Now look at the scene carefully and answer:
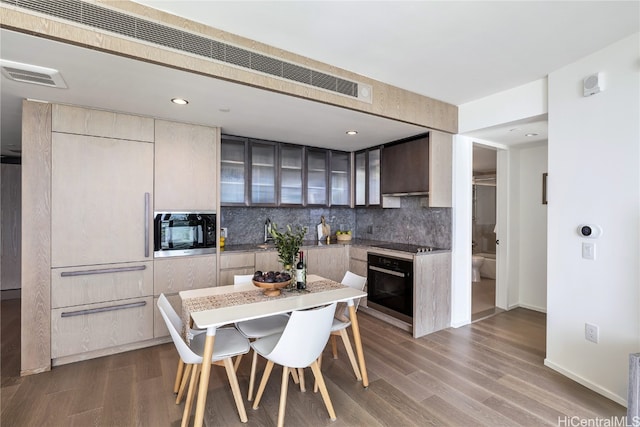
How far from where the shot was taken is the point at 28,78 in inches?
81.8

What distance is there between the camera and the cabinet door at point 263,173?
3.86 meters

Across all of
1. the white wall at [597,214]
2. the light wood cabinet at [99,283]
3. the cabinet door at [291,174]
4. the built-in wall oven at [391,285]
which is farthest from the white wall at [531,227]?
the light wood cabinet at [99,283]

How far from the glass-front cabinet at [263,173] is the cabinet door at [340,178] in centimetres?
97

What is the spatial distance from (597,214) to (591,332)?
0.88m

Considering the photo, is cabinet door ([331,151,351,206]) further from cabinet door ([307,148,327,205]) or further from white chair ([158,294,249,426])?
white chair ([158,294,249,426])

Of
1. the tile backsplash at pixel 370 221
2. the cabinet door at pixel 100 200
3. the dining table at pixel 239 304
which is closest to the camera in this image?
the dining table at pixel 239 304

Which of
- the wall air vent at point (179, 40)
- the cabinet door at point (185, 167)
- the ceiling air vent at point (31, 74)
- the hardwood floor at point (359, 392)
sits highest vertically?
the wall air vent at point (179, 40)

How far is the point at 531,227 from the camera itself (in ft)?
13.6

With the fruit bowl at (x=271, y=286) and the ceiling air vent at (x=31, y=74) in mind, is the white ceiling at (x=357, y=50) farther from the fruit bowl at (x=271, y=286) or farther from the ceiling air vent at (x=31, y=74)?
the fruit bowl at (x=271, y=286)

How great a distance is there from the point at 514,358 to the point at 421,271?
1.10 metres

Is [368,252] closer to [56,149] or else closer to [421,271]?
[421,271]

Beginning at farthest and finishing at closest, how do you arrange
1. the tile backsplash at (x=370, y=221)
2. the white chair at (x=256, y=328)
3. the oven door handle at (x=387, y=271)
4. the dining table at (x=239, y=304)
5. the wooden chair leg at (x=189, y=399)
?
the tile backsplash at (x=370, y=221)
the oven door handle at (x=387, y=271)
the white chair at (x=256, y=328)
the wooden chair leg at (x=189, y=399)
the dining table at (x=239, y=304)

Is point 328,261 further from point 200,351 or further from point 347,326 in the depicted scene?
point 200,351

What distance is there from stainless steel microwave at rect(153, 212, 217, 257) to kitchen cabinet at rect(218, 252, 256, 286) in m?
0.20
